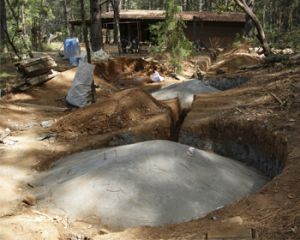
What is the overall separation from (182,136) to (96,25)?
9914mm

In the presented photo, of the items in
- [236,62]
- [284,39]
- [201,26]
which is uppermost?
[201,26]

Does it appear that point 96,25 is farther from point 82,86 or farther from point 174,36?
point 82,86

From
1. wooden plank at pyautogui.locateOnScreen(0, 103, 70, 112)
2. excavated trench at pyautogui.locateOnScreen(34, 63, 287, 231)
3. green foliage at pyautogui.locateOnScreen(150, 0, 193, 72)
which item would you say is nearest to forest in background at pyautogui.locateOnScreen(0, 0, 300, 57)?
green foliage at pyautogui.locateOnScreen(150, 0, 193, 72)

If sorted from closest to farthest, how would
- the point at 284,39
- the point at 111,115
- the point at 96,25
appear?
the point at 111,115 < the point at 96,25 < the point at 284,39

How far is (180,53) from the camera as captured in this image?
1742 centimetres

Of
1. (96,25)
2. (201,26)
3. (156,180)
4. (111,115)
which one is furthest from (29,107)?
(201,26)

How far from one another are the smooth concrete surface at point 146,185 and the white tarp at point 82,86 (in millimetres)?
5414

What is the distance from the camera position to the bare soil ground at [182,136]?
5.01m

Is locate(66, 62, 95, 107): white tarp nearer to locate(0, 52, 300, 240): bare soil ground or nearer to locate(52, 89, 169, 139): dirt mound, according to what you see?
locate(0, 52, 300, 240): bare soil ground

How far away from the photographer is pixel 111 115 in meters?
10.3

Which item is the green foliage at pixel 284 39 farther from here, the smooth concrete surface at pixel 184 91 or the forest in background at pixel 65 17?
the smooth concrete surface at pixel 184 91

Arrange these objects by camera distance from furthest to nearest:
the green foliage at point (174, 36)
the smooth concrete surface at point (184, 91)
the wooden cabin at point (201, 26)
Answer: the wooden cabin at point (201, 26)
the green foliage at point (174, 36)
the smooth concrete surface at point (184, 91)

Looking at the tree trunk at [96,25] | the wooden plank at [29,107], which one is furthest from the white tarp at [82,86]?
the tree trunk at [96,25]

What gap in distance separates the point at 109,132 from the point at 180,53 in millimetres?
8304
